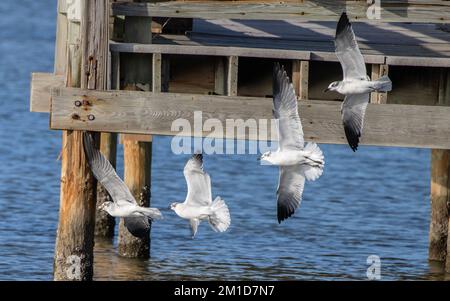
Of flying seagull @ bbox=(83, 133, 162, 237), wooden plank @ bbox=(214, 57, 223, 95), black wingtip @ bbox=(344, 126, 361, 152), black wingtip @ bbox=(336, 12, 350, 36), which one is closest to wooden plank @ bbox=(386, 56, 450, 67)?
black wingtip @ bbox=(336, 12, 350, 36)

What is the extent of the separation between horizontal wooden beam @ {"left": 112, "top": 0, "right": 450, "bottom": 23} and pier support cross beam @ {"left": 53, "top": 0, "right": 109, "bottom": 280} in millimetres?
438

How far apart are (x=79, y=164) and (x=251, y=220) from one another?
9.79 m

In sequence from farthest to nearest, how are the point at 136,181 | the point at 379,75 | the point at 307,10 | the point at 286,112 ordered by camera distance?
1. the point at 136,181
2. the point at 379,75
3. the point at 307,10
4. the point at 286,112

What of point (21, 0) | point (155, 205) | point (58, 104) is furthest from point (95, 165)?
point (21, 0)

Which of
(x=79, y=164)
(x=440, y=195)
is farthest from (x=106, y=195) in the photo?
(x=79, y=164)

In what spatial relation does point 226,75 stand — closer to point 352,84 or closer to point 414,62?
point 352,84

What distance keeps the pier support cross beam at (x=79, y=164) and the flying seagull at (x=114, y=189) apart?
0.40 feet

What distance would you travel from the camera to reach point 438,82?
1606 cm

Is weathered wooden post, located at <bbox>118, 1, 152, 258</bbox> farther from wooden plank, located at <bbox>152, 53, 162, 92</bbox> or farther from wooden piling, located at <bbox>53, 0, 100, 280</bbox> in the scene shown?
wooden plank, located at <bbox>152, 53, 162, 92</bbox>

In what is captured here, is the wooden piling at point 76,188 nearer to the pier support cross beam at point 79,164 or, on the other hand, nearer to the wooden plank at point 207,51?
the pier support cross beam at point 79,164

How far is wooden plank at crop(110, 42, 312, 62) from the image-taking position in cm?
1549

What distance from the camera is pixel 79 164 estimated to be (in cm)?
1545

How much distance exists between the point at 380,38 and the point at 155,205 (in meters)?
8.33
